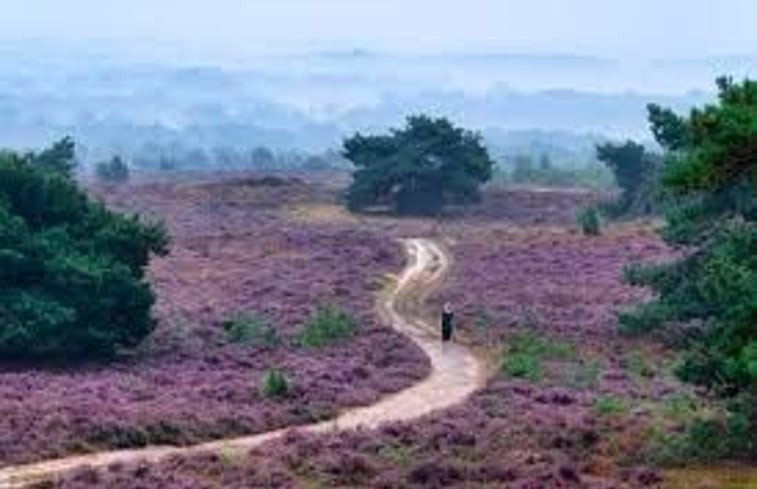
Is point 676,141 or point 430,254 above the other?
point 676,141

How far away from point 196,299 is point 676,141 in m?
22.5

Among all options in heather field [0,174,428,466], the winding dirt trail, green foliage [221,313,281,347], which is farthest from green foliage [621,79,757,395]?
green foliage [221,313,281,347]

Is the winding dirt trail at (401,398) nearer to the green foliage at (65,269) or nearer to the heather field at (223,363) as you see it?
the heather field at (223,363)

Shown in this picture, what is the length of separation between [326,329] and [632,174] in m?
65.8

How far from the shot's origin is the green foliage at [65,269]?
144 ft

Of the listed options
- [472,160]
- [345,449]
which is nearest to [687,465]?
[345,449]

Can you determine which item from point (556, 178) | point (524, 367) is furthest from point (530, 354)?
point (556, 178)

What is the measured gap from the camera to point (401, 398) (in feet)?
128

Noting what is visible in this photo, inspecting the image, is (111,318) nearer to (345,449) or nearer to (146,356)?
(146,356)

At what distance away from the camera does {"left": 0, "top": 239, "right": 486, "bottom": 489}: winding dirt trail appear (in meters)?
29.1

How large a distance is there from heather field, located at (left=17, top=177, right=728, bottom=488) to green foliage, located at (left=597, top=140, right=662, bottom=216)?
19948mm

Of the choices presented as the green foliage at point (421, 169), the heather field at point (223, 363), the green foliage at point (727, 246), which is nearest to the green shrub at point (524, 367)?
the heather field at point (223, 363)

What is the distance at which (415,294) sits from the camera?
2436 inches

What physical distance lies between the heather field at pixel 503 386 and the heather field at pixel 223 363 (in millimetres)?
227
